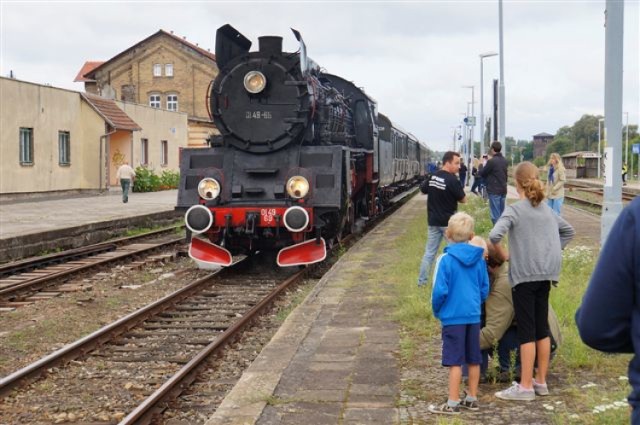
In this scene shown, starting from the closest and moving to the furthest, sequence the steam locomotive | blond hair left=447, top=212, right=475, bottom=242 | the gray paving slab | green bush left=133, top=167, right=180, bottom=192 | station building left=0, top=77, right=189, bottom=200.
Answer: blond hair left=447, top=212, right=475, bottom=242 → the steam locomotive → the gray paving slab → station building left=0, top=77, right=189, bottom=200 → green bush left=133, top=167, right=180, bottom=192

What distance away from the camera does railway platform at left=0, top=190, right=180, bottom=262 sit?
14953 mm

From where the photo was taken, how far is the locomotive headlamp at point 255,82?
11633 mm

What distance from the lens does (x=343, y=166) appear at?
39.6 feet

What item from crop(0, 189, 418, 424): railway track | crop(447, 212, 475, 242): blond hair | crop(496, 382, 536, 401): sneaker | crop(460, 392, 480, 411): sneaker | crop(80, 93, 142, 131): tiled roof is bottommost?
crop(0, 189, 418, 424): railway track

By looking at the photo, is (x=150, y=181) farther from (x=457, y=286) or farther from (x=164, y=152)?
(x=457, y=286)

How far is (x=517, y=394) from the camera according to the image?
512cm

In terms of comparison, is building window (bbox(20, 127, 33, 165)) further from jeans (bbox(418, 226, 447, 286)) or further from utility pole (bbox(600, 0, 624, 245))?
utility pole (bbox(600, 0, 624, 245))

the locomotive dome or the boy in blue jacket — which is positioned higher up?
the locomotive dome

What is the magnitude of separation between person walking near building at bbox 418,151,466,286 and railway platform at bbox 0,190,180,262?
8.23 m

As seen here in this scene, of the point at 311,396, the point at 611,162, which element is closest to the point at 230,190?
the point at 611,162

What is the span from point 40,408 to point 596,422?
3.84 meters

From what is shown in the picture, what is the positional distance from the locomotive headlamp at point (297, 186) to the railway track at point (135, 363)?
1672 mm

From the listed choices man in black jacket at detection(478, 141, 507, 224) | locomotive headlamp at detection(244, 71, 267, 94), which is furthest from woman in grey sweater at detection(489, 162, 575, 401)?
man in black jacket at detection(478, 141, 507, 224)

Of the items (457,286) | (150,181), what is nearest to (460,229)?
(457,286)
